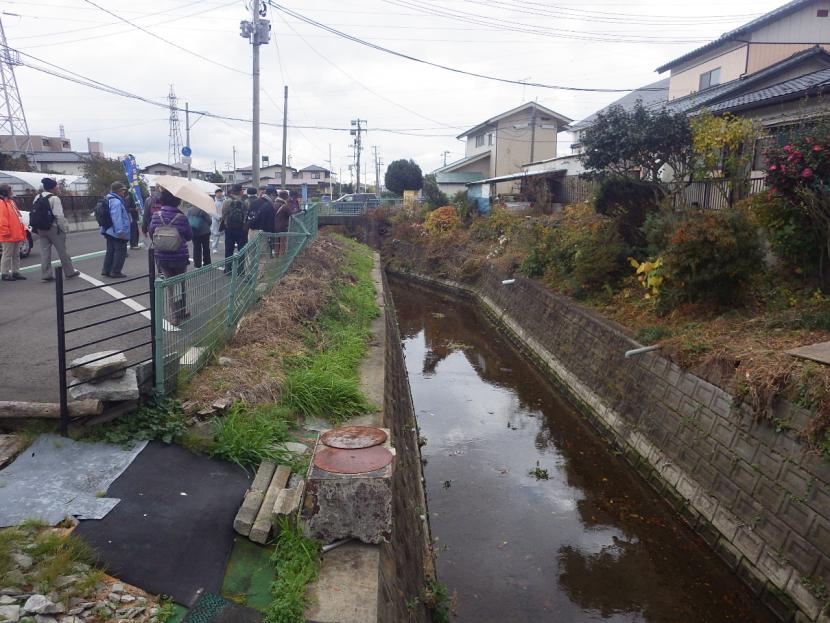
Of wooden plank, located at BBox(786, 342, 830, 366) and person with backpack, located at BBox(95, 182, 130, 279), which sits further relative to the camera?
person with backpack, located at BBox(95, 182, 130, 279)

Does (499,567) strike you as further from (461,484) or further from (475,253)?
(475,253)

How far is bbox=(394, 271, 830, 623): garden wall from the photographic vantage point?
231 inches

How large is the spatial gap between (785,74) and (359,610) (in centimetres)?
2042

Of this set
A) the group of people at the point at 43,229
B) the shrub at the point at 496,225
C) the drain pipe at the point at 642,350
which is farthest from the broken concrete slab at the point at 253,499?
the shrub at the point at 496,225

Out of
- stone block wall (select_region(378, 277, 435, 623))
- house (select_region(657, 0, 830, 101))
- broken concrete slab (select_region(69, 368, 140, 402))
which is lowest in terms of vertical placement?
stone block wall (select_region(378, 277, 435, 623))

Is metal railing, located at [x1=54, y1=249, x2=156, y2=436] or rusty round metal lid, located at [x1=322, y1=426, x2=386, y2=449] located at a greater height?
metal railing, located at [x1=54, y1=249, x2=156, y2=436]

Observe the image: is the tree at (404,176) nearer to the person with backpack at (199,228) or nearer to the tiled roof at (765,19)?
the tiled roof at (765,19)

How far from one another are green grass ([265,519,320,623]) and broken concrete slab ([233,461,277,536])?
26cm

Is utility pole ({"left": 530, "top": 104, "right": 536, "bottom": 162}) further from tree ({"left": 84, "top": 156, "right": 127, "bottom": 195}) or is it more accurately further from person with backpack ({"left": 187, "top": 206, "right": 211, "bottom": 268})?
person with backpack ({"left": 187, "top": 206, "right": 211, "bottom": 268})

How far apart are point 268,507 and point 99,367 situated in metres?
2.01

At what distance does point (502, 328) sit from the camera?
19.0 metres

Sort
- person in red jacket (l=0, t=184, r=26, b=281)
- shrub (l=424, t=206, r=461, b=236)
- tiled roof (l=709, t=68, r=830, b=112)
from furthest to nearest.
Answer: shrub (l=424, t=206, r=461, b=236)
tiled roof (l=709, t=68, r=830, b=112)
person in red jacket (l=0, t=184, r=26, b=281)

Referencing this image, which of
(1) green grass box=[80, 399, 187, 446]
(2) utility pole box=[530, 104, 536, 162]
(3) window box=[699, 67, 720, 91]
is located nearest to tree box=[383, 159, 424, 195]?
(2) utility pole box=[530, 104, 536, 162]

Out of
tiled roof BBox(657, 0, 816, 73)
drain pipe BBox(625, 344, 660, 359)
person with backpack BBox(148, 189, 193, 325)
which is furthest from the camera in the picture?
tiled roof BBox(657, 0, 816, 73)
